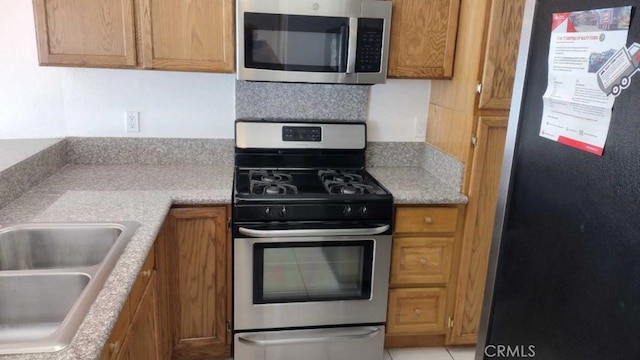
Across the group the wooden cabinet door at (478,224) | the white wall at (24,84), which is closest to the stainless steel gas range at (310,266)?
the wooden cabinet door at (478,224)

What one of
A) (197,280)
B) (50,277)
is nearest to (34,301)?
Result: (50,277)

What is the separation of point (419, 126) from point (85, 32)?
169 cm

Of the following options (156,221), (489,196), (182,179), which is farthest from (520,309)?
(182,179)

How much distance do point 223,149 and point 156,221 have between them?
3.01 ft

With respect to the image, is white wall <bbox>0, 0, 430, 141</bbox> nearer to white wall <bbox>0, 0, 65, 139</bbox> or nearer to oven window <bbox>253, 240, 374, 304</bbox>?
white wall <bbox>0, 0, 65, 139</bbox>

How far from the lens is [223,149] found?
2.56 meters

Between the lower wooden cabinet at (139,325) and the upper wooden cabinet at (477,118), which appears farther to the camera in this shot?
the upper wooden cabinet at (477,118)

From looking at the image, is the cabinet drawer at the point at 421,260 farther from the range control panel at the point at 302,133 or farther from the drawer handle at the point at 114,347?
the drawer handle at the point at 114,347

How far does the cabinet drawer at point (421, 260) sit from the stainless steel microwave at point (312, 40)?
0.78 m

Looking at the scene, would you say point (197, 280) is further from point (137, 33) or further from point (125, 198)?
point (137, 33)

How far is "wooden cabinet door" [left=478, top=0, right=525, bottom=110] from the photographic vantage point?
6.61 feet

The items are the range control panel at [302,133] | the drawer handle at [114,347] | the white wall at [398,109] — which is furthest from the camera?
the white wall at [398,109]

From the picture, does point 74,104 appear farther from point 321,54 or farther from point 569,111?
point 569,111

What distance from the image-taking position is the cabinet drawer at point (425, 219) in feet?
7.25
